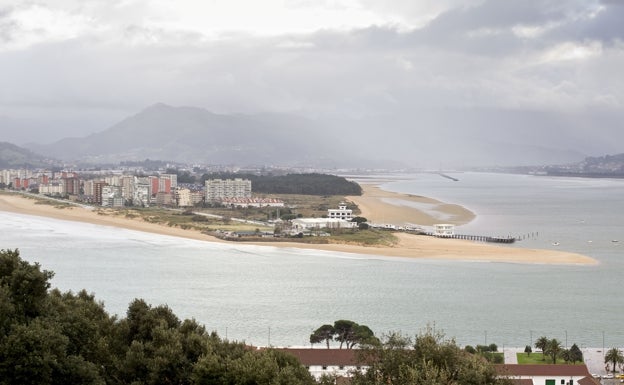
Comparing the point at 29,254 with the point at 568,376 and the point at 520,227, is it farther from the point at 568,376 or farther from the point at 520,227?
the point at 520,227

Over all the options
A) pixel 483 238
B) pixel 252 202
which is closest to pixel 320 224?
pixel 483 238

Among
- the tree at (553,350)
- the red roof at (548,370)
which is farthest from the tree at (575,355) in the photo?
the red roof at (548,370)

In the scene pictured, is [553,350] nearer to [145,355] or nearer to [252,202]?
[145,355]

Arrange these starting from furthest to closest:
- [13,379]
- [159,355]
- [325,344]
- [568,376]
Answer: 1. [325,344]
2. [568,376]
3. [159,355]
4. [13,379]

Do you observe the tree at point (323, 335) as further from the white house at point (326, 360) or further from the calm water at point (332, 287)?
the white house at point (326, 360)

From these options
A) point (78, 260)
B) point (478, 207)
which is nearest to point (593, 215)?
point (478, 207)
